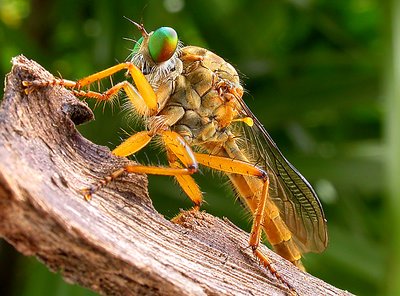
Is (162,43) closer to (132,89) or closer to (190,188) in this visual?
(132,89)

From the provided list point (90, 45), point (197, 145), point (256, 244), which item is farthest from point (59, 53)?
point (256, 244)

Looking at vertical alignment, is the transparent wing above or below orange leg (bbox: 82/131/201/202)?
above

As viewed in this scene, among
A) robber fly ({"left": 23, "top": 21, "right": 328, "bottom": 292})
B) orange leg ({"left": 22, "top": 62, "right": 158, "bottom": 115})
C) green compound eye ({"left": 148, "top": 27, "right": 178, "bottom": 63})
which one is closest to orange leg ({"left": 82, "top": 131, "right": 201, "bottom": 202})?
robber fly ({"left": 23, "top": 21, "right": 328, "bottom": 292})

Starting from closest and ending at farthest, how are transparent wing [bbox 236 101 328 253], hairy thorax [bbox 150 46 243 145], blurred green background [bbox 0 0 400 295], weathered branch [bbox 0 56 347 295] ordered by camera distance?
weathered branch [bbox 0 56 347 295] < hairy thorax [bbox 150 46 243 145] < transparent wing [bbox 236 101 328 253] < blurred green background [bbox 0 0 400 295]

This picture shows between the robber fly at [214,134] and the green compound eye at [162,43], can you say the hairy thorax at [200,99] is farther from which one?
the green compound eye at [162,43]

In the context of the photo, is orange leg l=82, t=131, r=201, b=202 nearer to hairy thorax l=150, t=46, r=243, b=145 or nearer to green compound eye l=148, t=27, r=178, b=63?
hairy thorax l=150, t=46, r=243, b=145

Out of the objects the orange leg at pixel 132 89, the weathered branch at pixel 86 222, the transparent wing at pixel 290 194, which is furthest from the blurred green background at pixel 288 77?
the weathered branch at pixel 86 222

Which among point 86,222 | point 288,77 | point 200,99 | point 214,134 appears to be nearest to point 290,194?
point 214,134
